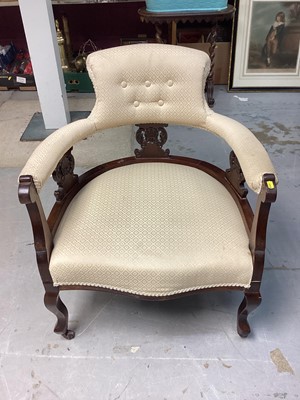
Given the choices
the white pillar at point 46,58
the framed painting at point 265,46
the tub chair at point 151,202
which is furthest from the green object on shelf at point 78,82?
the tub chair at point 151,202

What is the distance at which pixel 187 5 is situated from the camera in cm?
239

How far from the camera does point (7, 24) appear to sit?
3264 millimetres

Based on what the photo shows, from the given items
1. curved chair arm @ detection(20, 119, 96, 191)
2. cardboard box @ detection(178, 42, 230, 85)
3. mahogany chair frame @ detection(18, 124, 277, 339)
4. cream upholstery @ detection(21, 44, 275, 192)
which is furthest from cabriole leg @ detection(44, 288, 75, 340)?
cardboard box @ detection(178, 42, 230, 85)

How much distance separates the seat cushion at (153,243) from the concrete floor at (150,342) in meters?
0.29

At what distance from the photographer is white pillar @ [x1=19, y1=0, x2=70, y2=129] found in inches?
84.7

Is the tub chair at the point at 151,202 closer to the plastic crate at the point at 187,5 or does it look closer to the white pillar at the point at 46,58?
the white pillar at the point at 46,58

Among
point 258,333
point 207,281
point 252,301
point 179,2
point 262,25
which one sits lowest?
point 258,333

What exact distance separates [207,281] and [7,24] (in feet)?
9.97

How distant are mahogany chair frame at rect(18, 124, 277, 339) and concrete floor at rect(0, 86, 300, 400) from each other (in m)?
0.08

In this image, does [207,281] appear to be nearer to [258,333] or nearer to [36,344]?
[258,333]

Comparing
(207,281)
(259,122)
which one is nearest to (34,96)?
(259,122)

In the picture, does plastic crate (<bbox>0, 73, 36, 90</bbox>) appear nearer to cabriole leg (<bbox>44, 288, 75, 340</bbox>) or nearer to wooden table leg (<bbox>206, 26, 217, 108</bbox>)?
wooden table leg (<bbox>206, 26, 217, 108</bbox>)

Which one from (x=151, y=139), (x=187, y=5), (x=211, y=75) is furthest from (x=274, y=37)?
(x=151, y=139)

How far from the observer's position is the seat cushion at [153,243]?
108cm
